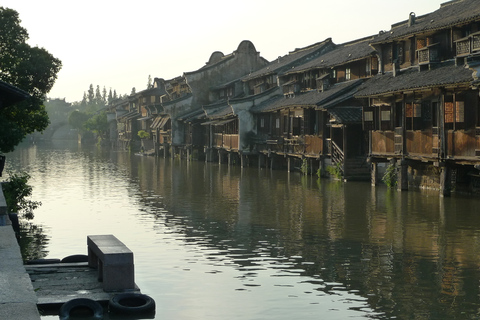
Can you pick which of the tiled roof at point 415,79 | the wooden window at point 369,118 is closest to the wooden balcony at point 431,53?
the tiled roof at point 415,79

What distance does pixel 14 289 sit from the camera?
33.1 ft

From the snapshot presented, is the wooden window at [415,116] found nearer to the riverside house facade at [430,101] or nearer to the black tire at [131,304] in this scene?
the riverside house facade at [430,101]

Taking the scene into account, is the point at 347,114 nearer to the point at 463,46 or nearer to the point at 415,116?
the point at 415,116

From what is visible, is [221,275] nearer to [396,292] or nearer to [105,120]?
[396,292]

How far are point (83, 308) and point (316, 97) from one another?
34.0 meters

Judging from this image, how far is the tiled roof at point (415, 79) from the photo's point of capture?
28.8 metres

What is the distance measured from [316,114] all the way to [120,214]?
68.9ft

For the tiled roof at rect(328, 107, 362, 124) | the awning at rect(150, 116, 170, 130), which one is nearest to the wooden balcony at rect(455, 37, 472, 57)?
the tiled roof at rect(328, 107, 362, 124)

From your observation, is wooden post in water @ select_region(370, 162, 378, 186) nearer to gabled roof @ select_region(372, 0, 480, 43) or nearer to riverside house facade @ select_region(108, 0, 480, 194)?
riverside house facade @ select_region(108, 0, 480, 194)

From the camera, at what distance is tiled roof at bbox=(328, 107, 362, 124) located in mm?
39500

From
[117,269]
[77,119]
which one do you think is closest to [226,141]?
[117,269]

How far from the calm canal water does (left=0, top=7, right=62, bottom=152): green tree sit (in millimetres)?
3937

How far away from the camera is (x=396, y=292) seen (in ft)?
46.9

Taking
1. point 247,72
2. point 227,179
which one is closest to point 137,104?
point 247,72
